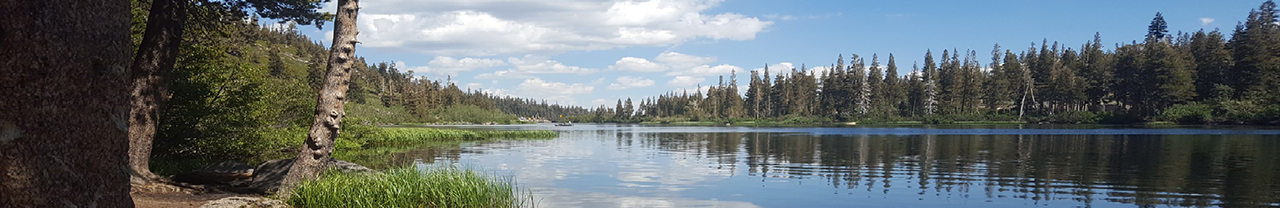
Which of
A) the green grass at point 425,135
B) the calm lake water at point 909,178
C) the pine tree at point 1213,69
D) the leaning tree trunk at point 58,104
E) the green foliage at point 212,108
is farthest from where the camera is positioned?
the pine tree at point 1213,69

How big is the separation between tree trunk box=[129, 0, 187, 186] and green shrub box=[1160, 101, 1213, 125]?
10779 centimetres

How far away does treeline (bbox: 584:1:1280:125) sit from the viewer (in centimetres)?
9700

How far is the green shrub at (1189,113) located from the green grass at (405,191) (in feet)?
340

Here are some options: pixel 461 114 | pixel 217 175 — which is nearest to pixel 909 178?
pixel 217 175

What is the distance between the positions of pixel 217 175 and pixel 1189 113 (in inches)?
4301

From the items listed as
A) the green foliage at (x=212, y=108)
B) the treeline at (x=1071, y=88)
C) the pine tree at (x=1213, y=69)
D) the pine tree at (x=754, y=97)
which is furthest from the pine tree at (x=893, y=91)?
the green foliage at (x=212, y=108)

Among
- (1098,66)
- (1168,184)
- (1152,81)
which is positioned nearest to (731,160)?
(1168,184)

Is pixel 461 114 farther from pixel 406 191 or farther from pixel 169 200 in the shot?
pixel 406 191

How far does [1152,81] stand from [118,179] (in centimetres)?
12305

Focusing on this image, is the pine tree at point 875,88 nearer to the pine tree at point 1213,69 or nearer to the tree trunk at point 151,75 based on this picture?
the pine tree at point 1213,69

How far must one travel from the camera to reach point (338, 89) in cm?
1446

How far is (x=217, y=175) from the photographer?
20.9m

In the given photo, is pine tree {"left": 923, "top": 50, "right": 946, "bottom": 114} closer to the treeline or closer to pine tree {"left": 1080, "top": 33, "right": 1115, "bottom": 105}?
the treeline

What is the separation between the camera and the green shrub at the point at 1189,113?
93319 mm
